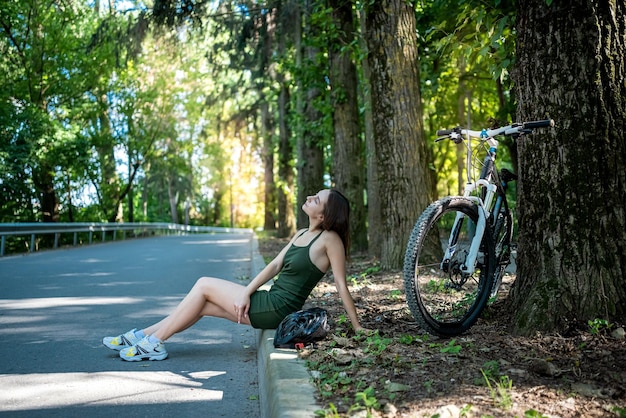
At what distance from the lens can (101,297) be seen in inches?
378

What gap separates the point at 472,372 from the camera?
427 centimetres

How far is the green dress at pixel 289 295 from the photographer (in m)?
5.97

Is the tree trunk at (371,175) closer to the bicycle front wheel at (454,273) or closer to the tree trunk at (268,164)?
the bicycle front wheel at (454,273)

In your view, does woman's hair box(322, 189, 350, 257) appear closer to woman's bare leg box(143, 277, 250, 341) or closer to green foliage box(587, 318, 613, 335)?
woman's bare leg box(143, 277, 250, 341)

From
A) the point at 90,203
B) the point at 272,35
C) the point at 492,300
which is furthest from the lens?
the point at 90,203

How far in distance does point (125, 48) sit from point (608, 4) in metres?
14.7

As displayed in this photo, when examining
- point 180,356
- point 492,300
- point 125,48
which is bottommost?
point 180,356

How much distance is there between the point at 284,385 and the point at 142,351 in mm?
2079

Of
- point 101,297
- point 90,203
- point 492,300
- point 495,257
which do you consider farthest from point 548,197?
point 90,203

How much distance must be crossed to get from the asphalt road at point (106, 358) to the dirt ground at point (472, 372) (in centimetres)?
78

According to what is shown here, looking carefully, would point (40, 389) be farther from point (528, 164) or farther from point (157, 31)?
point (157, 31)

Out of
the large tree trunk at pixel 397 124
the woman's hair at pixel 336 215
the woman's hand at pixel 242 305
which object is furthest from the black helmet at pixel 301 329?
the large tree trunk at pixel 397 124

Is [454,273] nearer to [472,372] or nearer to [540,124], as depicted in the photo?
[540,124]

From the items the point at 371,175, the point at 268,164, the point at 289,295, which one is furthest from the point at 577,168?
the point at 268,164
